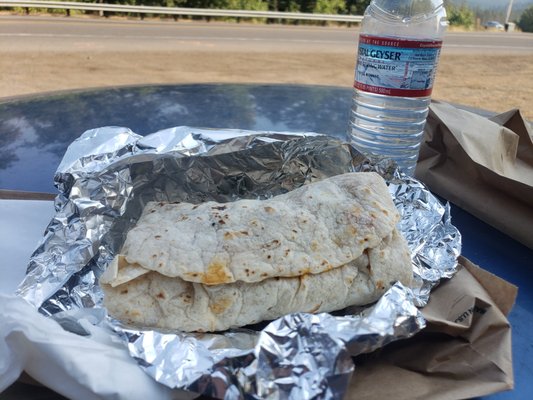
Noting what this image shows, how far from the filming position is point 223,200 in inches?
69.7

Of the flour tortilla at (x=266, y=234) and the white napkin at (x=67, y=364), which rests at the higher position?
the flour tortilla at (x=266, y=234)

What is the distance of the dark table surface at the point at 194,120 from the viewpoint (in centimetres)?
153

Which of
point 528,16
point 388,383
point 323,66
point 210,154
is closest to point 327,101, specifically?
point 210,154

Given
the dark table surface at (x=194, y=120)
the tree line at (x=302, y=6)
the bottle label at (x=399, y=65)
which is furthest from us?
the tree line at (x=302, y=6)

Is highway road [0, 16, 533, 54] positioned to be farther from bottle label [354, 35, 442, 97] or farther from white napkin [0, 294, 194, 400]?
white napkin [0, 294, 194, 400]

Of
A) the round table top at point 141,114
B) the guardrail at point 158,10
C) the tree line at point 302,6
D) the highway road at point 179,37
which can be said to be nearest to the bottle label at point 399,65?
the round table top at point 141,114

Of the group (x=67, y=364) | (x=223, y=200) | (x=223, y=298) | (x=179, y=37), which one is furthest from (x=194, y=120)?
(x=179, y=37)

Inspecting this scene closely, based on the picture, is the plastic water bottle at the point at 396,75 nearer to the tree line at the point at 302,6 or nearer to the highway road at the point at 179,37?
the highway road at the point at 179,37

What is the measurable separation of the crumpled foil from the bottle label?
0.25 meters

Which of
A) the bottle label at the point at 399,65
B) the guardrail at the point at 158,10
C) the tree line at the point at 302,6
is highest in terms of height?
the bottle label at the point at 399,65

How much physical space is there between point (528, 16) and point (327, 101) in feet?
95.4

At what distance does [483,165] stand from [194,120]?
1.28 meters

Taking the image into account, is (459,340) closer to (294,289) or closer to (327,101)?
(294,289)

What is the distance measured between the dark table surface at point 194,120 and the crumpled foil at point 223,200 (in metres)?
0.21
